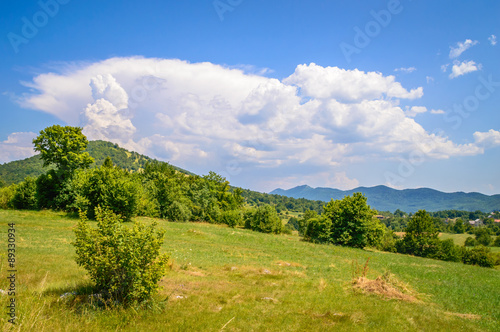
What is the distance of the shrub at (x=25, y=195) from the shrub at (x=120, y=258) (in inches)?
2013

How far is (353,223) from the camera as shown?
160ft

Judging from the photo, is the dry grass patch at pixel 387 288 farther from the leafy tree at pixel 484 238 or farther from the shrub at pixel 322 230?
the leafy tree at pixel 484 238

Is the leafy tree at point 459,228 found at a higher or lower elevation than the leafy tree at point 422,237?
lower

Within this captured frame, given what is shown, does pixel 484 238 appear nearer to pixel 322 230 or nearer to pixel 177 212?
pixel 322 230

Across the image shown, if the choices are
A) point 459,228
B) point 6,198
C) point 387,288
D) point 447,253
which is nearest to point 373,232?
point 447,253

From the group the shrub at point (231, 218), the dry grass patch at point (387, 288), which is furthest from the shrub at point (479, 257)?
the dry grass patch at point (387, 288)

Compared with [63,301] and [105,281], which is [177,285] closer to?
[105,281]

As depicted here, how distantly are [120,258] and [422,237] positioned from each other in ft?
237

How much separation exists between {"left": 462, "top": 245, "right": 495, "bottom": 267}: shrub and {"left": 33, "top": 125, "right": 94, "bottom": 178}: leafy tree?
3299 inches

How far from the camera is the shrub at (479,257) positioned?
60475mm

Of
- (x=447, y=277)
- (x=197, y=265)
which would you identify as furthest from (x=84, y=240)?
(x=447, y=277)

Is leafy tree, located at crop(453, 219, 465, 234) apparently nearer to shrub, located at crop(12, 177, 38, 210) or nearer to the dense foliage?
the dense foliage

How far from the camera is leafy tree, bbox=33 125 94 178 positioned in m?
43.5

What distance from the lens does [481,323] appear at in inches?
497
